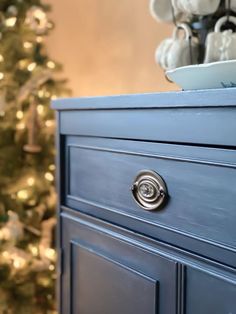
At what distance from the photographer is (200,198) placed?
2.28ft

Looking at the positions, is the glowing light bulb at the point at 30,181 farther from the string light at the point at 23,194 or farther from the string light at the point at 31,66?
the string light at the point at 31,66

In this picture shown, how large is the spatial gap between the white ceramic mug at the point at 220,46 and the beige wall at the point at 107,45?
0.57 metres

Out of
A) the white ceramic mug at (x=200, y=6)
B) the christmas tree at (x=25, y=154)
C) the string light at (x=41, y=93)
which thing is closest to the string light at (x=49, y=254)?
the christmas tree at (x=25, y=154)

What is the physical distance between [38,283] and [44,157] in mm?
488

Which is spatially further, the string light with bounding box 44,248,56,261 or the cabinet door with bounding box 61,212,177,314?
the string light with bounding box 44,248,56,261

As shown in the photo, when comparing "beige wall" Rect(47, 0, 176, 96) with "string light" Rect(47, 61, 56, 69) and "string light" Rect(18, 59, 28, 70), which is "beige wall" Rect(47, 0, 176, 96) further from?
"string light" Rect(18, 59, 28, 70)

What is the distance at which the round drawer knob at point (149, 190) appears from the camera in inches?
30.0

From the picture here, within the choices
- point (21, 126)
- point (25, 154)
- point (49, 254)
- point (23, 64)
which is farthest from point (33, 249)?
point (23, 64)

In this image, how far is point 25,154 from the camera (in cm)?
164

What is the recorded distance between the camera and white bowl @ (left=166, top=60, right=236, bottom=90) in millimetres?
722

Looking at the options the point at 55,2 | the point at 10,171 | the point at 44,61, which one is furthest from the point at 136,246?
the point at 55,2

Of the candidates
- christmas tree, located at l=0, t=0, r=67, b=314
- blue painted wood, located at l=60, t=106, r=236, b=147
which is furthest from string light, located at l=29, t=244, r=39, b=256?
blue painted wood, located at l=60, t=106, r=236, b=147

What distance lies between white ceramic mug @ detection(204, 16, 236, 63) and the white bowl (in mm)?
169

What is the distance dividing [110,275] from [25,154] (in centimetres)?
85
